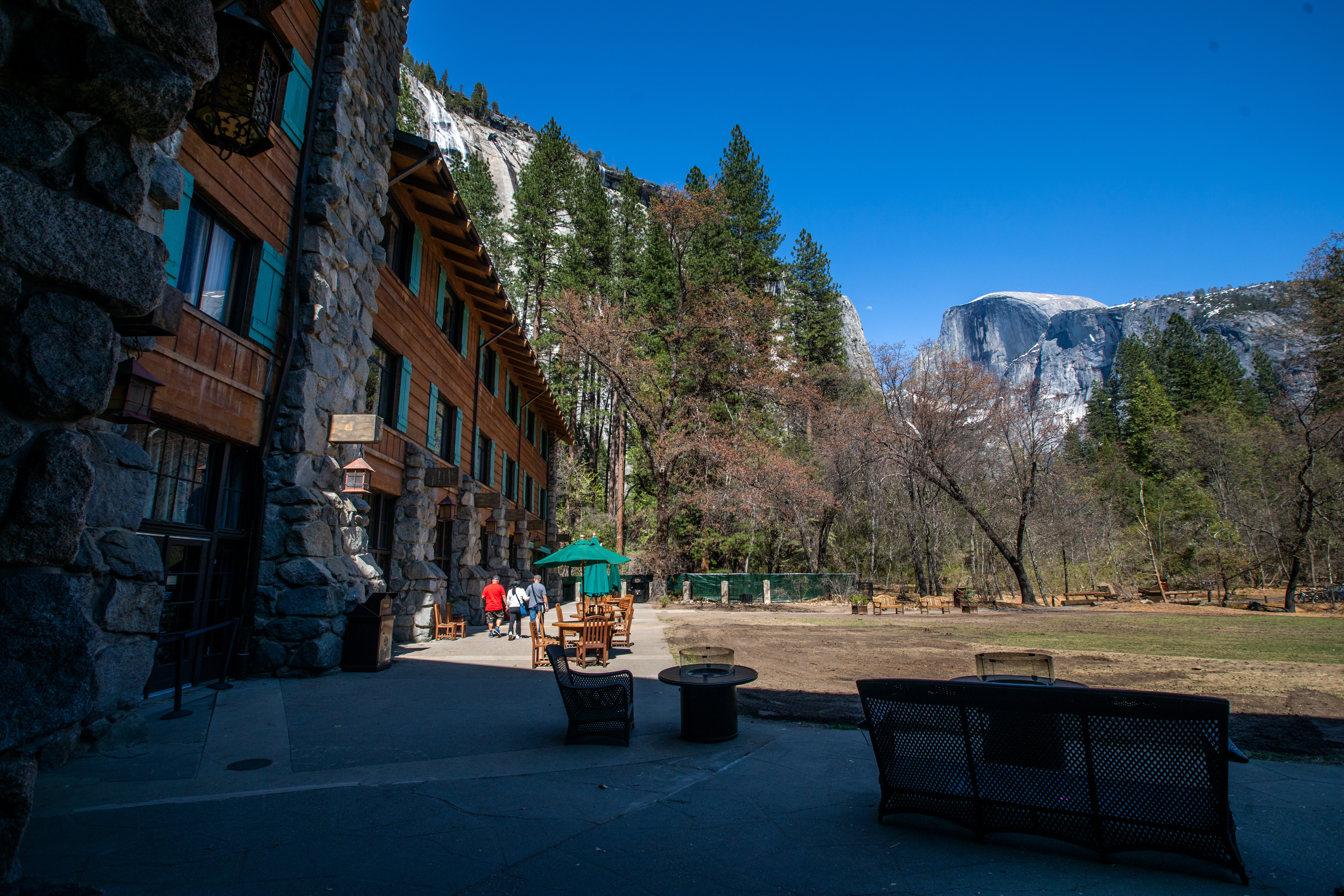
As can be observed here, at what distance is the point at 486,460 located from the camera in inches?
778

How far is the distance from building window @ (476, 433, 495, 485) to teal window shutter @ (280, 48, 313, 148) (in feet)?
33.1

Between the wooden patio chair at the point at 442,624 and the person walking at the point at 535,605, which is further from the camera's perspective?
the wooden patio chair at the point at 442,624

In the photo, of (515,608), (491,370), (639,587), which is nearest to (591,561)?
(515,608)

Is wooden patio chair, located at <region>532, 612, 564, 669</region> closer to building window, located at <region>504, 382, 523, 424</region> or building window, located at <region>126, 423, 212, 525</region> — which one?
building window, located at <region>126, 423, 212, 525</region>

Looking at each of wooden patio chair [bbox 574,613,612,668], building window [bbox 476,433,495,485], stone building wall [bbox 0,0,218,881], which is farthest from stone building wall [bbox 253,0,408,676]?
building window [bbox 476,433,495,485]

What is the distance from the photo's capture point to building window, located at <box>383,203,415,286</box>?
41.7 ft

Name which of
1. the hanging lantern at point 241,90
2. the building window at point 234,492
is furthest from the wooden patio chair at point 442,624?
the hanging lantern at point 241,90

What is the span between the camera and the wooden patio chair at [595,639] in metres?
10.3

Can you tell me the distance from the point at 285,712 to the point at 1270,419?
49611 millimetres

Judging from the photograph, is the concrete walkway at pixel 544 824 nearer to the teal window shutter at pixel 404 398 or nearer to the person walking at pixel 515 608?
the teal window shutter at pixel 404 398

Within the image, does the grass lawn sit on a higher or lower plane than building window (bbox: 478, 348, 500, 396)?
lower

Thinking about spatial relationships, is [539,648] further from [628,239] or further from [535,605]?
[628,239]

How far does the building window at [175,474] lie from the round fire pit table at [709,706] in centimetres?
552

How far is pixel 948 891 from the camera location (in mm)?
3148
